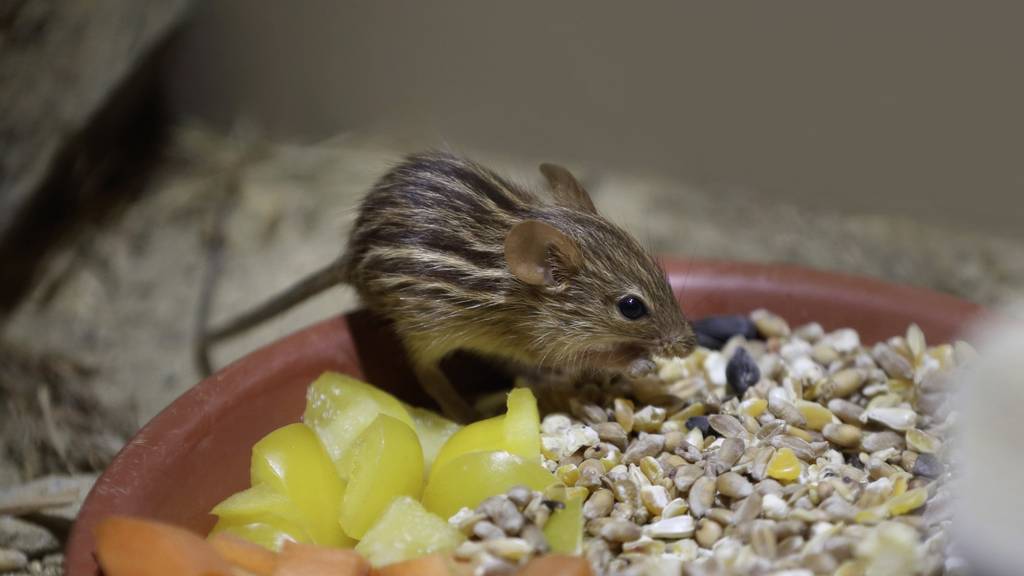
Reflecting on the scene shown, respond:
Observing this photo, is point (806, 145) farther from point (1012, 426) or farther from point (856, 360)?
point (1012, 426)

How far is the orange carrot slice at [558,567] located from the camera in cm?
190

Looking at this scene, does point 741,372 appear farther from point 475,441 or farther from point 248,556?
point 248,556

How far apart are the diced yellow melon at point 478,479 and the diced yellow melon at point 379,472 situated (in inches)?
2.7

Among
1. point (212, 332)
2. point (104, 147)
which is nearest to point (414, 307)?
point (212, 332)

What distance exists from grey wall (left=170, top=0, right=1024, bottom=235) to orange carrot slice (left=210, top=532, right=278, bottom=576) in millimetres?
3344

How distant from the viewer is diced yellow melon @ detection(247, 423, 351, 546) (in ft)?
7.43

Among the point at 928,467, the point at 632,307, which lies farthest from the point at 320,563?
the point at 928,467

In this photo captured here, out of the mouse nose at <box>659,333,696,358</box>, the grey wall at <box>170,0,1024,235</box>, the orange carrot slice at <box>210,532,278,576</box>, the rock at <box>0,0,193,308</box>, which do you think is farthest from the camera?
the grey wall at <box>170,0,1024,235</box>

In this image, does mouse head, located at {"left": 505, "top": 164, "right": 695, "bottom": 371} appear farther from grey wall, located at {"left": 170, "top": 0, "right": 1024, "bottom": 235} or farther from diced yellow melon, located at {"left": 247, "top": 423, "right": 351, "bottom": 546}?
grey wall, located at {"left": 170, "top": 0, "right": 1024, "bottom": 235}

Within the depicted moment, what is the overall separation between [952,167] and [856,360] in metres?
2.27

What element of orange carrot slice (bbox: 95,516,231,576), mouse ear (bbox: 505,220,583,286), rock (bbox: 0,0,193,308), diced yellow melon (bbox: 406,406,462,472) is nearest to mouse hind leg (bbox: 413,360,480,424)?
diced yellow melon (bbox: 406,406,462,472)

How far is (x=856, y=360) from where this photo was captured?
278 cm

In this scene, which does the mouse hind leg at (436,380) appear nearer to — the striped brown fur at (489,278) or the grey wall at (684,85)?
the striped brown fur at (489,278)

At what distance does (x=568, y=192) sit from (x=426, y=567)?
121 cm
